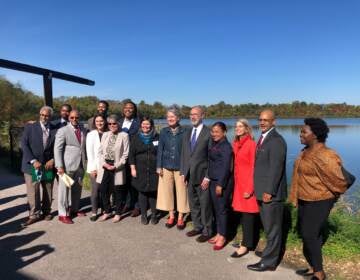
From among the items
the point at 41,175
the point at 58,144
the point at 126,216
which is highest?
the point at 58,144

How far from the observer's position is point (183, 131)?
5.54 metres

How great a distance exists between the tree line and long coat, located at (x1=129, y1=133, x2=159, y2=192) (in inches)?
29.6

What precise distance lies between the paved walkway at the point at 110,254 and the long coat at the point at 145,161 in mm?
632

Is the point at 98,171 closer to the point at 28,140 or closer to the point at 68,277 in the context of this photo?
the point at 28,140

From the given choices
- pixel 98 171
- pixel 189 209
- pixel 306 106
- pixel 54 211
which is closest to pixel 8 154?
pixel 54 211

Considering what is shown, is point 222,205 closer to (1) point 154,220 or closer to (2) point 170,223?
(2) point 170,223

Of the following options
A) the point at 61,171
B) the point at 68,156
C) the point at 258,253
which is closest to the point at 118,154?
the point at 68,156

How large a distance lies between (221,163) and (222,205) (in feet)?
1.85

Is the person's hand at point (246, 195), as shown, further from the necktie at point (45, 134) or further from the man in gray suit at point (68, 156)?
the necktie at point (45, 134)

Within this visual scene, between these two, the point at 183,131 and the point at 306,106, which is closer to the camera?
the point at 183,131

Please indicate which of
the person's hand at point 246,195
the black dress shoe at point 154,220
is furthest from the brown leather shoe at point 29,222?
the person's hand at point 246,195

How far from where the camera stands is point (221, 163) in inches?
184

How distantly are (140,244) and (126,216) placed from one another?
1388 mm

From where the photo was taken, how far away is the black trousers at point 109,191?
236 inches
